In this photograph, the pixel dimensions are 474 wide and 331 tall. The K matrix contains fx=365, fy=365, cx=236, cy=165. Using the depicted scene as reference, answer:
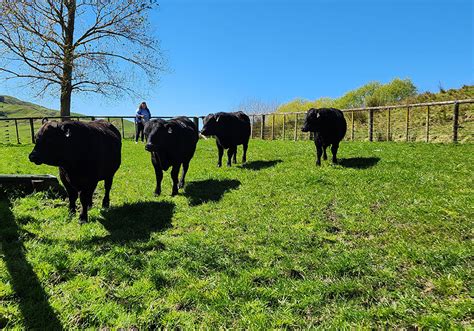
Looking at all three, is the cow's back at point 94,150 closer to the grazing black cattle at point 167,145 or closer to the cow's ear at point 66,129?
the cow's ear at point 66,129

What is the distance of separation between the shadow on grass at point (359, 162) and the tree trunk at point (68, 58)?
18.6 metres

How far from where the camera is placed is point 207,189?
30.3ft

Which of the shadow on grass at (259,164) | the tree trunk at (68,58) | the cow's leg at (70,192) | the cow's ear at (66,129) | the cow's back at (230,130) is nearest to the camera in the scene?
the cow's ear at (66,129)

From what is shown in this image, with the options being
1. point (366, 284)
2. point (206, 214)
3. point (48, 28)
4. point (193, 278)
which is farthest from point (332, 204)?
point (48, 28)

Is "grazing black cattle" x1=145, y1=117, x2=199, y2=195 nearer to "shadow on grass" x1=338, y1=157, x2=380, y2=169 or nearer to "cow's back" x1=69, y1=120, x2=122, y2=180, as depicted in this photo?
"cow's back" x1=69, y1=120, x2=122, y2=180

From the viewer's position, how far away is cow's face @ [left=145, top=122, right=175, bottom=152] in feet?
28.0

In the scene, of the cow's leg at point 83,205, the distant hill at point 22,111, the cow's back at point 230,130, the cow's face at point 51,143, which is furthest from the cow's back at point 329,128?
the distant hill at point 22,111

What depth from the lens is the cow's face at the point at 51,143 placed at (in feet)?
20.9

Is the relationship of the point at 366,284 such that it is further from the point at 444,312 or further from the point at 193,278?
the point at 193,278

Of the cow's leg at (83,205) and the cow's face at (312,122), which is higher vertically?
the cow's face at (312,122)

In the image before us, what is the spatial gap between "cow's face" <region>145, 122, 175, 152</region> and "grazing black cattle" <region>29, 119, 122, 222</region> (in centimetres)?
117

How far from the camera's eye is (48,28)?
22.4 metres

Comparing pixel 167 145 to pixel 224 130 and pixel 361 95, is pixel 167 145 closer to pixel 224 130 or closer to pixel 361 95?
pixel 224 130

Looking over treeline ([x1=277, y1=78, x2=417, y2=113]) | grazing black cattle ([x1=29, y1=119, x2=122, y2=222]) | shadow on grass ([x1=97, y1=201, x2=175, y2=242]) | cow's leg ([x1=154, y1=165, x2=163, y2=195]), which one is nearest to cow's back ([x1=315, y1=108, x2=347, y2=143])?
cow's leg ([x1=154, y1=165, x2=163, y2=195])
